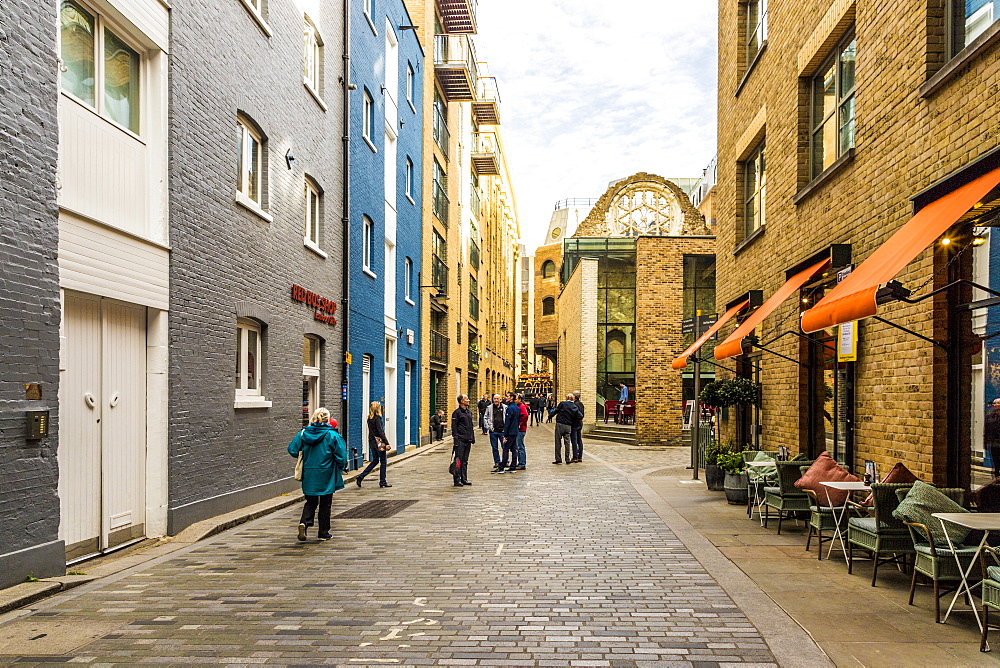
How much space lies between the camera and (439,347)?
1219 inches

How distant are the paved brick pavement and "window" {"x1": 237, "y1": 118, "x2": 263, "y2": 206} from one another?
17.2ft

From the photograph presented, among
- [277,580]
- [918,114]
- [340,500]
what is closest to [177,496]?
[277,580]

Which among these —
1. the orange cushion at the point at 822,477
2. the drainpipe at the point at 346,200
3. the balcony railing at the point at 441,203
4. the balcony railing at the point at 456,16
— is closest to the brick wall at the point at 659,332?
the balcony railing at the point at 441,203

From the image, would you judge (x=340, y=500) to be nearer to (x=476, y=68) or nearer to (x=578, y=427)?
(x=578, y=427)

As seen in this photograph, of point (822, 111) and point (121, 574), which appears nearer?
point (121, 574)

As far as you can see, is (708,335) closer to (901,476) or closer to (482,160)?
(901,476)

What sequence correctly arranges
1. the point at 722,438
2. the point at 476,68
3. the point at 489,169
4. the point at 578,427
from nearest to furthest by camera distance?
the point at 722,438, the point at 578,427, the point at 476,68, the point at 489,169

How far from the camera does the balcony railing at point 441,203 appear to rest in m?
29.9

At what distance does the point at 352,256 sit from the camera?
18.4 meters

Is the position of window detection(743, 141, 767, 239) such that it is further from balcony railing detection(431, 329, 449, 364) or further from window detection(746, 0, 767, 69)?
balcony railing detection(431, 329, 449, 364)

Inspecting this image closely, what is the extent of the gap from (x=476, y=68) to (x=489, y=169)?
22.3 ft

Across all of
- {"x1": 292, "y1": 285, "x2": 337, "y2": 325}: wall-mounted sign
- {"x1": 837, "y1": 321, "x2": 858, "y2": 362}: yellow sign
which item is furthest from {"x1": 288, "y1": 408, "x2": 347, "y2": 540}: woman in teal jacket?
{"x1": 837, "y1": 321, "x2": 858, "y2": 362}: yellow sign

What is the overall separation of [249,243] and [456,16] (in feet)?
72.6

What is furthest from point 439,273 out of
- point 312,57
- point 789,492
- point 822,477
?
point 822,477
